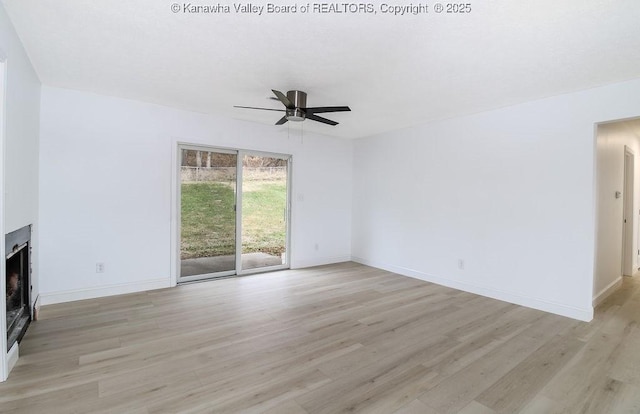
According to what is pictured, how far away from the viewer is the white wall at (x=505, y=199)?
127 inches

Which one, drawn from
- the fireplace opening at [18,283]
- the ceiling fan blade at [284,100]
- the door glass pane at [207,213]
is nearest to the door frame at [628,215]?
the ceiling fan blade at [284,100]

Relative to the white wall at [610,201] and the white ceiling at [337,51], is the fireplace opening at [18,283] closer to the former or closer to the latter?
the white ceiling at [337,51]

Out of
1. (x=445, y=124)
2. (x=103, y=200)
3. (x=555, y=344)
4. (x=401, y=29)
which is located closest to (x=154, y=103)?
(x=103, y=200)

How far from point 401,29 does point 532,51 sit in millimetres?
1195

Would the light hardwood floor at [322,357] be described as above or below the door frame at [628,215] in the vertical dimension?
below

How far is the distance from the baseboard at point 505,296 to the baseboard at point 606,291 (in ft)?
1.37

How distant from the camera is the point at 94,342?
8.41 feet

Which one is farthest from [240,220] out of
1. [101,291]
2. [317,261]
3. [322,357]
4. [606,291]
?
[606,291]

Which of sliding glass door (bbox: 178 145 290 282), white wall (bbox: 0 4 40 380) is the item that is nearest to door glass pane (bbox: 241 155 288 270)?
sliding glass door (bbox: 178 145 290 282)

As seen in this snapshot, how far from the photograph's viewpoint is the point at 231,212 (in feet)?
15.8

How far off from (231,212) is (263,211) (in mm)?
580

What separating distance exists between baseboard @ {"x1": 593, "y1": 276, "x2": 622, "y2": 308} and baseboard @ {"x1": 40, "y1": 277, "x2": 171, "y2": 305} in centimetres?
548

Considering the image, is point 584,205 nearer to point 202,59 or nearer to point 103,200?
point 202,59

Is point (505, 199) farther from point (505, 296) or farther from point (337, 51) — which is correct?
point (337, 51)
